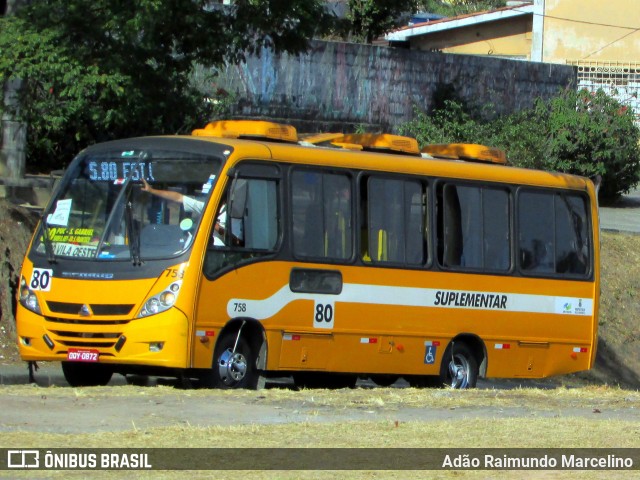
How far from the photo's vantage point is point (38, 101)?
52.3 feet

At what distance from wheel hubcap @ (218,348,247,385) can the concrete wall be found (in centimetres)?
1253

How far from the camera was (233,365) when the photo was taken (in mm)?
13156

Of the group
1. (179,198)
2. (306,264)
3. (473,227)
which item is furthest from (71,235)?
(473,227)

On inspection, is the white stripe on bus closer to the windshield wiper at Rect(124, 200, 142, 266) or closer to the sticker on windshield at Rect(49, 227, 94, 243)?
the windshield wiper at Rect(124, 200, 142, 266)

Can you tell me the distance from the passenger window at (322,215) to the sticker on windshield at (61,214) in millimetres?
2356

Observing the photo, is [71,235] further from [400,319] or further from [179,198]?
[400,319]

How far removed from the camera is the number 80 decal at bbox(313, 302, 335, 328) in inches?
548

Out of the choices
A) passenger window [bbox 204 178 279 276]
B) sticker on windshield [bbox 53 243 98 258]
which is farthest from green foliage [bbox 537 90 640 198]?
sticker on windshield [bbox 53 243 98 258]

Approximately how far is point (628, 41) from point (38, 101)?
2697cm

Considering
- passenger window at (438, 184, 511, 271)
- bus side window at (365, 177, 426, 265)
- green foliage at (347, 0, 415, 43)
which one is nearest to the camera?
bus side window at (365, 177, 426, 265)

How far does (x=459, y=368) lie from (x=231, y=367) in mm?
3561

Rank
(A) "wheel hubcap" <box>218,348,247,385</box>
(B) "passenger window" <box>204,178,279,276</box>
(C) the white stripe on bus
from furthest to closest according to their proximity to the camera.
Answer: (C) the white stripe on bus, (A) "wheel hubcap" <box>218,348,247,385</box>, (B) "passenger window" <box>204,178,279,276</box>

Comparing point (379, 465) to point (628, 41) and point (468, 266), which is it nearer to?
point (468, 266)

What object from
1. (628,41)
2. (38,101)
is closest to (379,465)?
(38,101)
